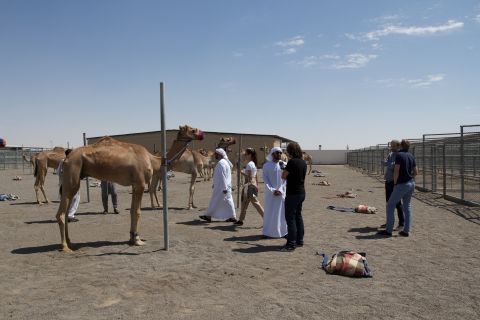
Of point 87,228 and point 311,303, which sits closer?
point 311,303

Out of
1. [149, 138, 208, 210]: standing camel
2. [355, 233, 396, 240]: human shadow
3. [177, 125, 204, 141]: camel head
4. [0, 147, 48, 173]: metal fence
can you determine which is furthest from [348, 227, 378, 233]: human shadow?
[0, 147, 48, 173]: metal fence

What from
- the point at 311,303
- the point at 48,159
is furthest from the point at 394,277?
the point at 48,159

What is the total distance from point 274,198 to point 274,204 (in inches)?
4.9

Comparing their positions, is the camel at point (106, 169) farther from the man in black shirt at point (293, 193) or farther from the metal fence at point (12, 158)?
the metal fence at point (12, 158)

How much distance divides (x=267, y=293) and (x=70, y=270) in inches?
122

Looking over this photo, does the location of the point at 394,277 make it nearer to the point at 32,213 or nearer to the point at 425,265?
the point at 425,265

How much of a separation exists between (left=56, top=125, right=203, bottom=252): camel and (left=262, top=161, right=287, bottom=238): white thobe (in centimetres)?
243

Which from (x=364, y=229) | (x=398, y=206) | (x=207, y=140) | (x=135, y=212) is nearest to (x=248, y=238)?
(x=135, y=212)

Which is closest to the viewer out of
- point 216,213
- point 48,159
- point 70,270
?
point 70,270

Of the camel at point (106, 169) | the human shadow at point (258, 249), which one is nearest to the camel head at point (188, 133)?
the camel at point (106, 169)

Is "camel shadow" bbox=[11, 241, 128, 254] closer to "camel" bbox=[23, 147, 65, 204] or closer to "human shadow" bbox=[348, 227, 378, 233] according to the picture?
"human shadow" bbox=[348, 227, 378, 233]

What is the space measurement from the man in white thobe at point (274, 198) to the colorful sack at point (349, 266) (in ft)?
7.37

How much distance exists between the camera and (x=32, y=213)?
11641 millimetres

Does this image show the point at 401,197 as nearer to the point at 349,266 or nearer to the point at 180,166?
the point at 349,266
